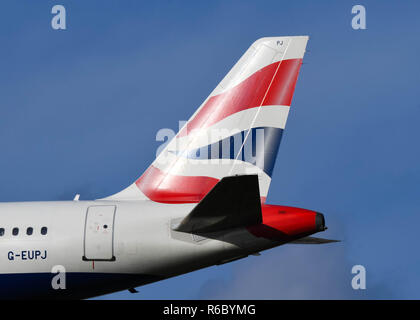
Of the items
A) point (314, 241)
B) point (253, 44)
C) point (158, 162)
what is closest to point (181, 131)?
point (158, 162)

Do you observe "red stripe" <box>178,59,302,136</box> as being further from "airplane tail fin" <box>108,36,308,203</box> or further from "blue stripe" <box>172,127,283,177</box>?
"blue stripe" <box>172,127,283,177</box>

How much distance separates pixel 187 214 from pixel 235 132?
4.83 metres

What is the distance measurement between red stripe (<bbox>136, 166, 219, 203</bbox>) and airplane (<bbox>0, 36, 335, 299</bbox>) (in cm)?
4

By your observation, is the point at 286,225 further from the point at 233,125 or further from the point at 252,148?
the point at 233,125

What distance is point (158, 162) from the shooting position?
1334 inches

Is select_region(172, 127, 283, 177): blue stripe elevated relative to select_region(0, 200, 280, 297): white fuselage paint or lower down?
elevated

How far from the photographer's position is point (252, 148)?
32.5m

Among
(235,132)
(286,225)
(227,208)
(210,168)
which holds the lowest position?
(286,225)

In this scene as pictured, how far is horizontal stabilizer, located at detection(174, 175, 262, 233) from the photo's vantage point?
2584 cm

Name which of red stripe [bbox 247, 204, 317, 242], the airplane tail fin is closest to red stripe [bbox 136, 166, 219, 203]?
the airplane tail fin

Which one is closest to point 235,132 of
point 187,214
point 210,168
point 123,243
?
point 210,168

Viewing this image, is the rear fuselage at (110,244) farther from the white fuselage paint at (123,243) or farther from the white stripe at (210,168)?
the white stripe at (210,168)

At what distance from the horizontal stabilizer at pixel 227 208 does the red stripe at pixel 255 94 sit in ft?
19.8

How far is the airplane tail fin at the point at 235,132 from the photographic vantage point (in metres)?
32.5
